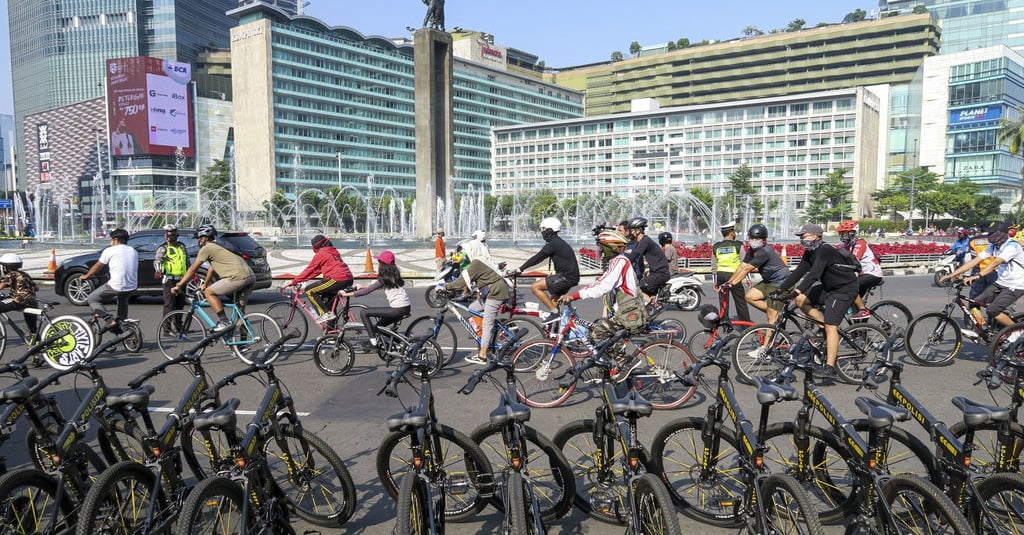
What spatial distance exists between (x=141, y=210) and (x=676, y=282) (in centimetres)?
11954

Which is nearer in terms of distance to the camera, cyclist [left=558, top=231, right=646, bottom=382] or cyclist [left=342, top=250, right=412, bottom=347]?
cyclist [left=558, top=231, right=646, bottom=382]

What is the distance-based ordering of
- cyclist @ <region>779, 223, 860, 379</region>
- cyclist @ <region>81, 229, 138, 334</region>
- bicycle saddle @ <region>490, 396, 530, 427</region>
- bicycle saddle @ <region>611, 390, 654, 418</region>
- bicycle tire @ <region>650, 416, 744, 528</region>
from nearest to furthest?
bicycle saddle @ <region>490, 396, 530, 427</region> → bicycle saddle @ <region>611, 390, 654, 418</region> → bicycle tire @ <region>650, 416, 744, 528</region> → cyclist @ <region>779, 223, 860, 379</region> → cyclist @ <region>81, 229, 138, 334</region>

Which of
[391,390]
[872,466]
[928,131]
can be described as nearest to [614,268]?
[391,390]

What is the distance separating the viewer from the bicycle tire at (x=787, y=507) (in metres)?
3.02

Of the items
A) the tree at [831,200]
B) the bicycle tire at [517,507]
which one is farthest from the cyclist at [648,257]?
the tree at [831,200]

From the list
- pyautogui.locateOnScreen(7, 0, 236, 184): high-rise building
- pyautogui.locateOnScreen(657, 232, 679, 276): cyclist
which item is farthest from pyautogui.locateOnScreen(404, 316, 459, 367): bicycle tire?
pyautogui.locateOnScreen(7, 0, 236, 184): high-rise building

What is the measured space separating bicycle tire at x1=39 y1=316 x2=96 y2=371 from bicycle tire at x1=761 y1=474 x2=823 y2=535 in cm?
884

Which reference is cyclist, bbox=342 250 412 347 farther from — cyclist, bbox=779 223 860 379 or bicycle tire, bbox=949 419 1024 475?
bicycle tire, bbox=949 419 1024 475

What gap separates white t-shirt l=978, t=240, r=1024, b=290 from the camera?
8.38 m

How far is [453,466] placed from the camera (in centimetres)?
402

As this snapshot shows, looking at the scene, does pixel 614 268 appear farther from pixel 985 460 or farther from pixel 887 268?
pixel 887 268

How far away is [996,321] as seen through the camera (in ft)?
28.5

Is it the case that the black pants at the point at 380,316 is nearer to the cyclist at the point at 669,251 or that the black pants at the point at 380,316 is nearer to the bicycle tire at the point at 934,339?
the bicycle tire at the point at 934,339

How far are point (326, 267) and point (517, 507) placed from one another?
259 inches
